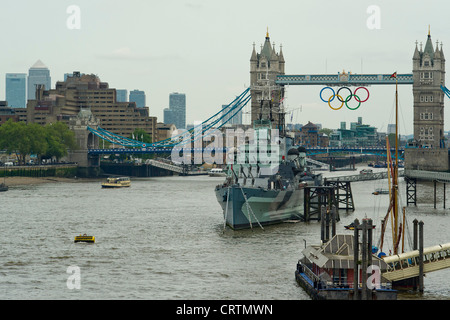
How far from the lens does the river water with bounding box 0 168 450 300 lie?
30531mm

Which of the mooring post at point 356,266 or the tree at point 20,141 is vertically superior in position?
the tree at point 20,141

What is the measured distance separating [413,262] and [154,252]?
14016mm

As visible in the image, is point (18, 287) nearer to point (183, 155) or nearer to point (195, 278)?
point (195, 278)

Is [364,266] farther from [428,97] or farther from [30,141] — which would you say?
[428,97]

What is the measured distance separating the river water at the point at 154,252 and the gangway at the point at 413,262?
0.79 metres

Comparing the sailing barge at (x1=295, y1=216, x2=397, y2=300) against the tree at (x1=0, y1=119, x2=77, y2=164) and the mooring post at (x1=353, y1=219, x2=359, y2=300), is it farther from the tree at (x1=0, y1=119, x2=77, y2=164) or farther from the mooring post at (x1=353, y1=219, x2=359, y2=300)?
the tree at (x1=0, y1=119, x2=77, y2=164)

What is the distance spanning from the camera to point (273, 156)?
52312mm

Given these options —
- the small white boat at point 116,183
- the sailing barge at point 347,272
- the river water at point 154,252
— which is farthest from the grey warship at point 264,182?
the small white boat at point 116,183

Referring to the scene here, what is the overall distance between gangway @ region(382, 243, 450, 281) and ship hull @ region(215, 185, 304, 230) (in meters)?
17.9

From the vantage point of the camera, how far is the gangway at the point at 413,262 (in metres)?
29.3

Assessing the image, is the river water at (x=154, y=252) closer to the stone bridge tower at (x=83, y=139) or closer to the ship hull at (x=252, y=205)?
the ship hull at (x=252, y=205)

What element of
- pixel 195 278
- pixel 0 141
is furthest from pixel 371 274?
pixel 0 141
